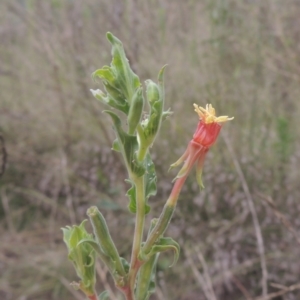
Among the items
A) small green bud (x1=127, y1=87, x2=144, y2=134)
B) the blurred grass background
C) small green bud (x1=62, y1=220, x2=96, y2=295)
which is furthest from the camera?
the blurred grass background

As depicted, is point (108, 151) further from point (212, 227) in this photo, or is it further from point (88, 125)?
point (212, 227)

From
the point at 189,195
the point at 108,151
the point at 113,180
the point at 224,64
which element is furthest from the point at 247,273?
the point at 224,64

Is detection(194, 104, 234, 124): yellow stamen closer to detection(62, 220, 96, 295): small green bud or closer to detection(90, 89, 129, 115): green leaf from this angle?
detection(90, 89, 129, 115): green leaf

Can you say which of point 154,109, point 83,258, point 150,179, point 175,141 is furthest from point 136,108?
point 175,141

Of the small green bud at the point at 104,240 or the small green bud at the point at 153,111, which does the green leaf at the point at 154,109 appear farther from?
the small green bud at the point at 104,240

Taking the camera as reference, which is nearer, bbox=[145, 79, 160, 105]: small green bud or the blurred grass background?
bbox=[145, 79, 160, 105]: small green bud

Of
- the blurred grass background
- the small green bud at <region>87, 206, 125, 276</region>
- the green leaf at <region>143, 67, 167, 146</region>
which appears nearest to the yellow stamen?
the green leaf at <region>143, 67, 167, 146</region>

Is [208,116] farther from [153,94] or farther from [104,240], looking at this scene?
[104,240]
